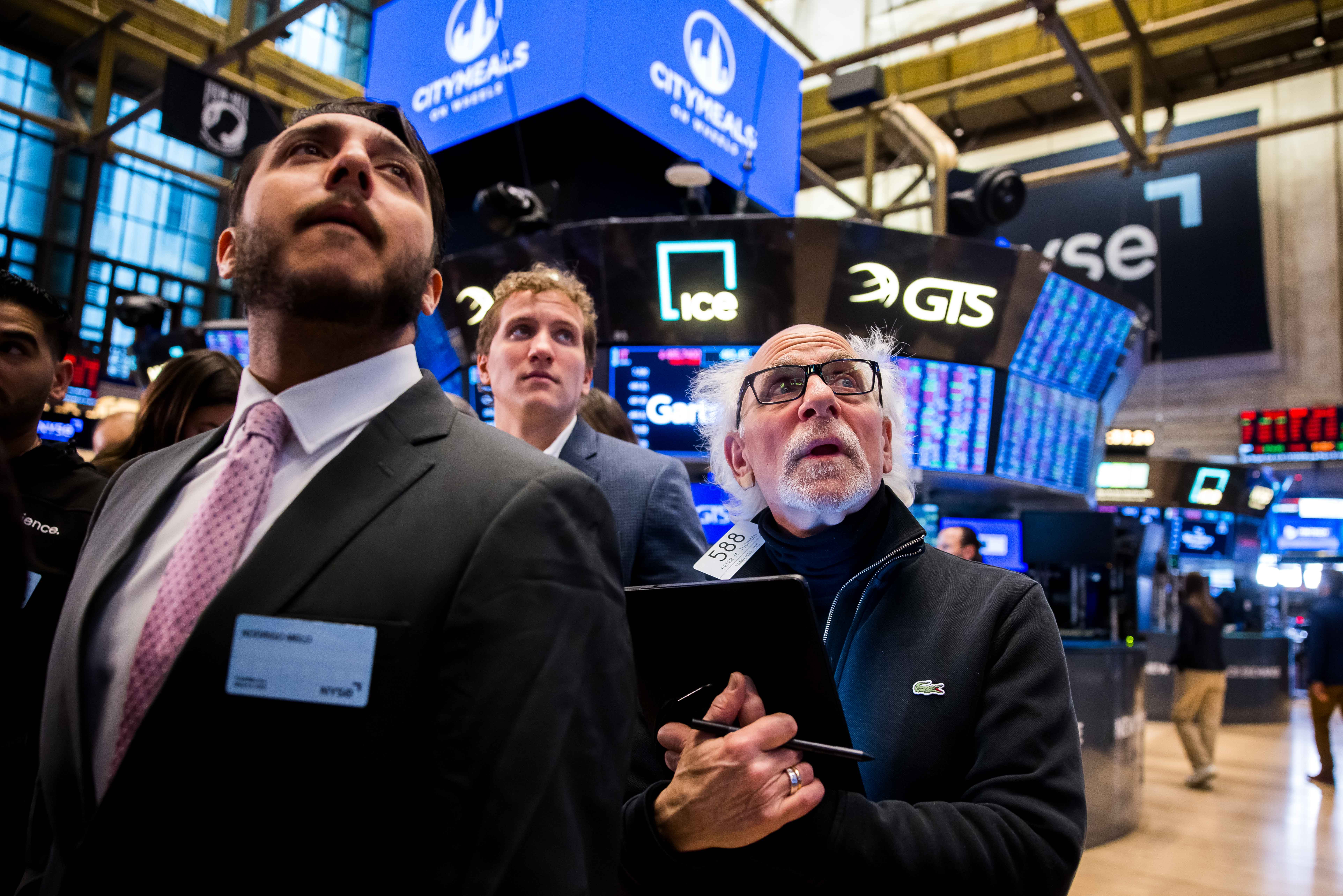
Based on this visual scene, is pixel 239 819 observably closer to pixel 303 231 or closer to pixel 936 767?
pixel 303 231

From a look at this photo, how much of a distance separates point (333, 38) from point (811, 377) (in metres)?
20.3

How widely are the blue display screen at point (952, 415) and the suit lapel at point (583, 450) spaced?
464cm

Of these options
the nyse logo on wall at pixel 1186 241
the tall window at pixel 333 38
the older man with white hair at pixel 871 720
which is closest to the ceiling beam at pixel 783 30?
the nyse logo on wall at pixel 1186 241

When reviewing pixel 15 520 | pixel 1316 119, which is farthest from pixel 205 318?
pixel 15 520

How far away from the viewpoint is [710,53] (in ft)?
22.3

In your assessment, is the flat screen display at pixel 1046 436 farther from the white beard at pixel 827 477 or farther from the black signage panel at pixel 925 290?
the white beard at pixel 827 477

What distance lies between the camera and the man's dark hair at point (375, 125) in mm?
1251

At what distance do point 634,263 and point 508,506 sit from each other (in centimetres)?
556

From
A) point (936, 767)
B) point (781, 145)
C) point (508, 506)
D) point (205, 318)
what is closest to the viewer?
point (508, 506)

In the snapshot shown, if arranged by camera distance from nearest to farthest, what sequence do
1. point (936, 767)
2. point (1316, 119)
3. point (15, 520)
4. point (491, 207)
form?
point (15, 520) → point (936, 767) → point (491, 207) → point (1316, 119)

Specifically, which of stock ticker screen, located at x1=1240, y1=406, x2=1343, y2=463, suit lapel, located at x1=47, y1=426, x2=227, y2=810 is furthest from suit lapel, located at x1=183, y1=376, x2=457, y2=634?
stock ticker screen, located at x1=1240, y1=406, x2=1343, y2=463

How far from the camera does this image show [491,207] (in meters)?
6.26

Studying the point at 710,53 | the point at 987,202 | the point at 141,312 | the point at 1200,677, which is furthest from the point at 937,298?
the point at 141,312

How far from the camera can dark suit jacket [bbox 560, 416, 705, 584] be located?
81.0 inches
